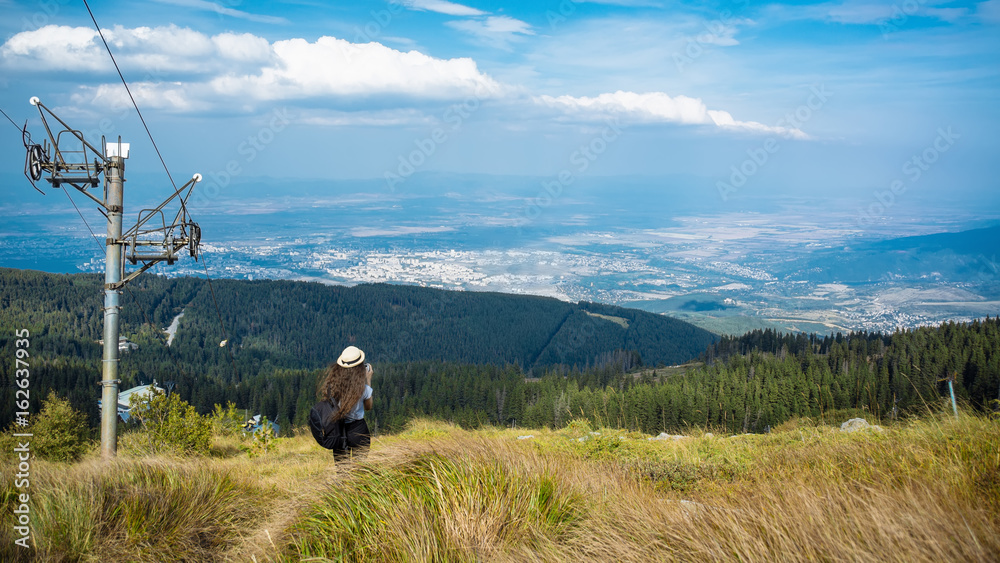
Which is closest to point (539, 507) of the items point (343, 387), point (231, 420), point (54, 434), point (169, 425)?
point (343, 387)

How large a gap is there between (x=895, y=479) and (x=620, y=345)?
171 meters

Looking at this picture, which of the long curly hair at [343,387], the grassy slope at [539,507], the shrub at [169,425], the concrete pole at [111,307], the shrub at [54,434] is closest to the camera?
the grassy slope at [539,507]

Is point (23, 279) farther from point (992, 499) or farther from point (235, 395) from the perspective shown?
point (992, 499)

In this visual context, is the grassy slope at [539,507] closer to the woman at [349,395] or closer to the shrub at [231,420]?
the woman at [349,395]

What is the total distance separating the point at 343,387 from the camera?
6.61 m

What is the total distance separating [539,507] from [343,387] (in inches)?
110

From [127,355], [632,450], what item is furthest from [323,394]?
[127,355]

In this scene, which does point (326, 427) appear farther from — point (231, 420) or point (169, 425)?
point (231, 420)

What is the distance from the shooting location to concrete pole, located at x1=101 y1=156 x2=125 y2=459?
1089 centimetres

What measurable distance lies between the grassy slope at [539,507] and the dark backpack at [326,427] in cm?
64

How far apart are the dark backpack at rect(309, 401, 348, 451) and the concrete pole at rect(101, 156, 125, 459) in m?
6.76

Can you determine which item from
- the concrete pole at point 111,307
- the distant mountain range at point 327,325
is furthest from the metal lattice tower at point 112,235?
the distant mountain range at point 327,325

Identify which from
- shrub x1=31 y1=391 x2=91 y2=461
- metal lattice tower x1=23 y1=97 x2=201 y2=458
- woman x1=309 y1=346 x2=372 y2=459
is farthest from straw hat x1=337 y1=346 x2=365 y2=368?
shrub x1=31 y1=391 x2=91 y2=461

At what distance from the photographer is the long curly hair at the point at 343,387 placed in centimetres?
655
